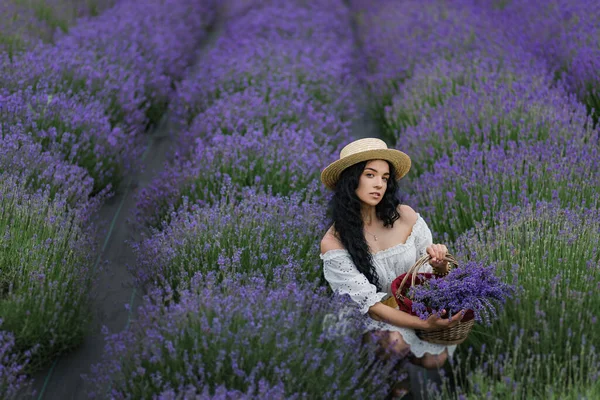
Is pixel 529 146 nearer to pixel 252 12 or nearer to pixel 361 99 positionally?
pixel 361 99

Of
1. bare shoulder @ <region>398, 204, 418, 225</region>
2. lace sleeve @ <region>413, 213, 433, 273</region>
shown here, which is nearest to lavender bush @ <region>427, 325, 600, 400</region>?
lace sleeve @ <region>413, 213, 433, 273</region>

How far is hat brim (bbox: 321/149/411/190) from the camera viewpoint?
2980 mm

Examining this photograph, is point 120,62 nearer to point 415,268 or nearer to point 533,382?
point 415,268

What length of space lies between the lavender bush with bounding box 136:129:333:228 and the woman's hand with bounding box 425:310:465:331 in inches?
50.8

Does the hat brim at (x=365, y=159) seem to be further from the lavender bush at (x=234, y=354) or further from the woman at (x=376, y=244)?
the lavender bush at (x=234, y=354)

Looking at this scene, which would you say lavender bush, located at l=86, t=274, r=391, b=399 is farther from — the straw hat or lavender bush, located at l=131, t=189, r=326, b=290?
the straw hat

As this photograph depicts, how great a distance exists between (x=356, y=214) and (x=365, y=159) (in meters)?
0.21

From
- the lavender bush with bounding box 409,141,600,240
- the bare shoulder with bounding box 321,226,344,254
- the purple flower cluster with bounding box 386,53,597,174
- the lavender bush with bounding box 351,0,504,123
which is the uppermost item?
the bare shoulder with bounding box 321,226,344,254

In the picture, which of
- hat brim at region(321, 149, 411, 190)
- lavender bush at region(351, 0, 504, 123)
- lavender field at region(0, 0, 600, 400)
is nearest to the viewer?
lavender field at region(0, 0, 600, 400)

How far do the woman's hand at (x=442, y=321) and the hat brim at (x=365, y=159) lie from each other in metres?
0.64

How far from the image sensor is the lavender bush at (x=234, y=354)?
8.01ft

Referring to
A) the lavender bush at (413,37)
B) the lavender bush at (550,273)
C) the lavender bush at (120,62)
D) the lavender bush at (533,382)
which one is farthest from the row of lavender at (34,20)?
the lavender bush at (533,382)

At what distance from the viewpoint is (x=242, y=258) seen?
10.7 ft

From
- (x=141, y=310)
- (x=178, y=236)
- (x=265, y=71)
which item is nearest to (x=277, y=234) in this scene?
(x=178, y=236)
